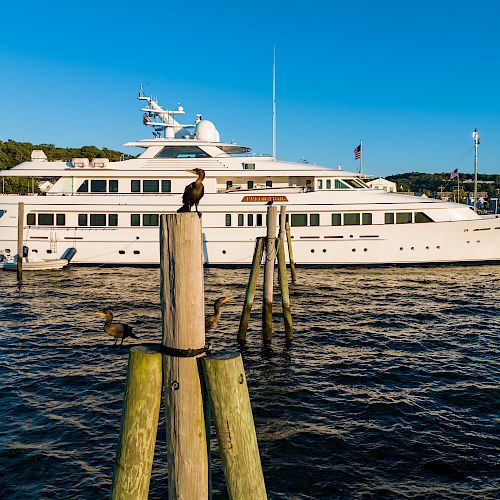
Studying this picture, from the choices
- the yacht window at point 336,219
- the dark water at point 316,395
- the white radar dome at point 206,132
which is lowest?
the dark water at point 316,395

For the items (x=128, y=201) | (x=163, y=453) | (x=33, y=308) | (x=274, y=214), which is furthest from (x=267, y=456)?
(x=128, y=201)

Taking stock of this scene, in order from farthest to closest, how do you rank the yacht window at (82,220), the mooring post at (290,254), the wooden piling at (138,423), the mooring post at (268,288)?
the yacht window at (82,220) < the mooring post at (290,254) < the mooring post at (268,288) < the wooden piling at (138,423)

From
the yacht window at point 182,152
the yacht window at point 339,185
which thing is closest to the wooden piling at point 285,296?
the yacht window at point 339,185

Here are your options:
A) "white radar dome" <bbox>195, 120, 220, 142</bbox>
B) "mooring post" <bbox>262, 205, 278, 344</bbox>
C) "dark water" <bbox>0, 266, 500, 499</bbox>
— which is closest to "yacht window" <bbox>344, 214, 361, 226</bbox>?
"dark water" <bbox>0, 266, 500, 499</bbox>

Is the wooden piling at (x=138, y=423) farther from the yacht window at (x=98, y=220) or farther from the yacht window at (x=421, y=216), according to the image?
the yacht window at (x=421, y=216)

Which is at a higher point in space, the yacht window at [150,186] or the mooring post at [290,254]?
the yacht window at [150,186]

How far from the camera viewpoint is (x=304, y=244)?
2619 cm

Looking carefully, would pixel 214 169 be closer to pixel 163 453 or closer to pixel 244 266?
pixel 244 266

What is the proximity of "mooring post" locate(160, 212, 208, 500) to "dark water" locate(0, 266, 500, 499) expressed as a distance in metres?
3.46

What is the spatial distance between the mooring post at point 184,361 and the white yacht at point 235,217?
883 inches

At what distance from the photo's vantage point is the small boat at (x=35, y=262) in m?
24.8

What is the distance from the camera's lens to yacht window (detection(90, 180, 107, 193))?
89.9ft

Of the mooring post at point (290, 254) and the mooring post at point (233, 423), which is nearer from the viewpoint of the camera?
the mooring post at point (233, 423)

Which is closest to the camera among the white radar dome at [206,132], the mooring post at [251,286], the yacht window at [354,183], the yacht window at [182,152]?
the mooring post at [251,286]
